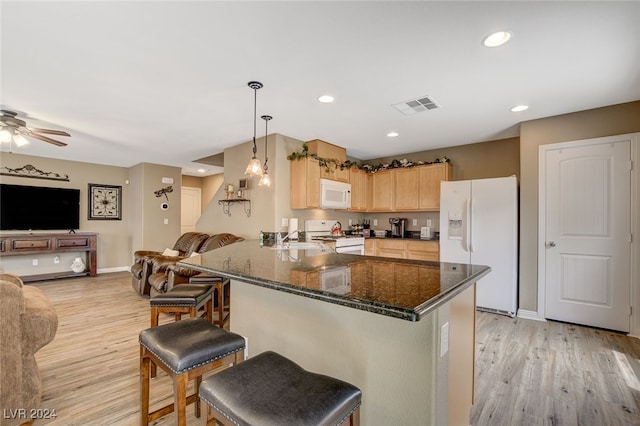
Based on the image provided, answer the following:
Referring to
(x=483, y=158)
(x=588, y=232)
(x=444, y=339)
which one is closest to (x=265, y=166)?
(x=444, y=339)

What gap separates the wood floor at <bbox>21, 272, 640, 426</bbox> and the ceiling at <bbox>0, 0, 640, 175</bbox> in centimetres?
245

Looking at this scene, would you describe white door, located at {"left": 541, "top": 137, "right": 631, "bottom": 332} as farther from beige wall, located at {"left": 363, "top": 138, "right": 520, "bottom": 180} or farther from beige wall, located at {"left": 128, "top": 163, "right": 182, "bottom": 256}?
beige wall, located at {"left": 128, "top": 163, "right": 182, "bottom": 256}

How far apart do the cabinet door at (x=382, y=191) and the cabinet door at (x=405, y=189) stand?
0.09 metres

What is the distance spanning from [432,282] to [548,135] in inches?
139

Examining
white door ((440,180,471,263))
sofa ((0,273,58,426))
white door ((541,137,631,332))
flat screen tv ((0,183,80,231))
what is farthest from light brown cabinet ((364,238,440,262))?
flat screen tv ((0,183,80,231))

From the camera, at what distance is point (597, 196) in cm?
325

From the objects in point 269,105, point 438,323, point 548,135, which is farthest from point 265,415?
point 548,135

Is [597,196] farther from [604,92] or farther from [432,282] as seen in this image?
[432,282]

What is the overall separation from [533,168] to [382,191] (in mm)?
2385

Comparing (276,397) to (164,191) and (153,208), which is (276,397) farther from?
(164,191)

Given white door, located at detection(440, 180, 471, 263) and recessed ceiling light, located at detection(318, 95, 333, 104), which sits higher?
Result: recessed ceiling light, located at detection(318, 95, 333, 104)

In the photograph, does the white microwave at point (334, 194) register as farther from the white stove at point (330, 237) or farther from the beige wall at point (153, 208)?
the beige wall at point (153, 208)

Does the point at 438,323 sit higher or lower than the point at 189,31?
lower

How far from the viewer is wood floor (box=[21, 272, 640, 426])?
187cm
